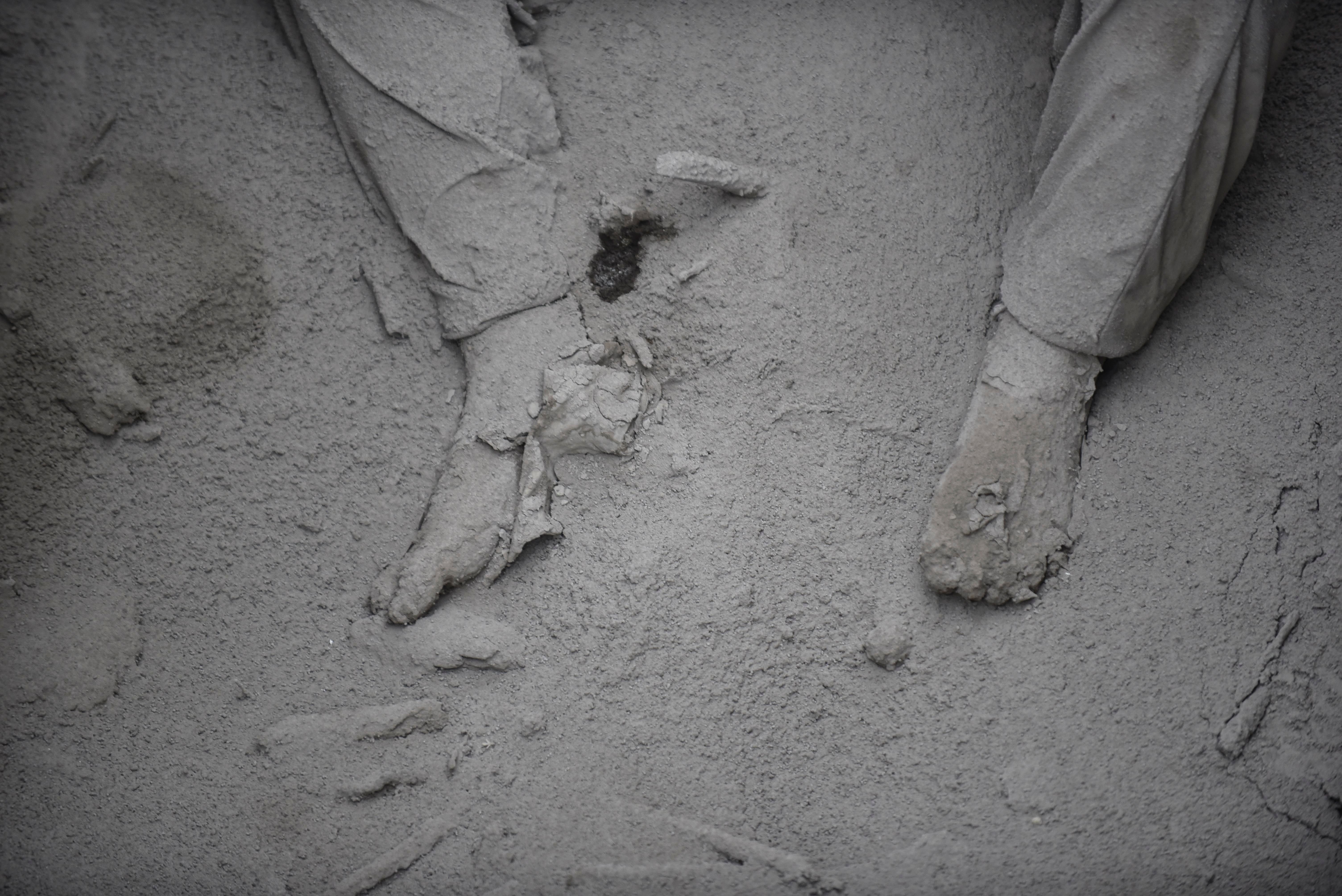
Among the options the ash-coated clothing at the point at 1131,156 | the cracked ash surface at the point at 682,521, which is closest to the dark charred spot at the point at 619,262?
the cracked ash surface at the point at 682,521

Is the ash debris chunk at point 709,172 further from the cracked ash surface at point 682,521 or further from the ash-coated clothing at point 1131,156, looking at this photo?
the ash-coated clothing at point 1131,156

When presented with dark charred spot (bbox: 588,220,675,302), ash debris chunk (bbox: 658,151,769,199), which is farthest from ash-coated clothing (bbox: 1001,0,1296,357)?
dark charred spot (bbox: 588,220,675,302)

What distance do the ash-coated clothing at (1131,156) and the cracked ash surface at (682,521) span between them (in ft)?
0.32

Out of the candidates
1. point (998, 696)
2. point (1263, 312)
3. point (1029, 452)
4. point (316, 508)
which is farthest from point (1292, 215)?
point (316, 508)

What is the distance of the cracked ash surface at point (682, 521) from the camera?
3.64 ft

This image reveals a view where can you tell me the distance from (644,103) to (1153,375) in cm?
67

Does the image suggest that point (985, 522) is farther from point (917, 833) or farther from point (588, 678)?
point (588, 678)

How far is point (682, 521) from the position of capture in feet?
4.05

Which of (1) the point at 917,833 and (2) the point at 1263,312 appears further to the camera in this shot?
(2) the point at 1263,312

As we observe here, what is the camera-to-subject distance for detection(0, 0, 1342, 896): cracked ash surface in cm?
111

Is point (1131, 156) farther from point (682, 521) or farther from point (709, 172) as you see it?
point (682, 521)

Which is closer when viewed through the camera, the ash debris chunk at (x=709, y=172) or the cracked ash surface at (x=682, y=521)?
the cracked ash surface at (x=682, y=521)

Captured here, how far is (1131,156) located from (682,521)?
595 millimetres

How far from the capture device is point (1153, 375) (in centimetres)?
127
